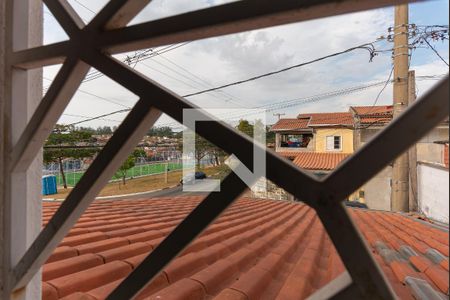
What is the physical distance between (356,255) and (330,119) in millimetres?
9196

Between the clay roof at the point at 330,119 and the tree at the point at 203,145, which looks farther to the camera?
the clay roof at the point at 330,119

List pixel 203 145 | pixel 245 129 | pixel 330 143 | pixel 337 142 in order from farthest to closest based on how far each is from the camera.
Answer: pixel 330 143
pixel 337 142
pixel 203 145
pixel 245 129

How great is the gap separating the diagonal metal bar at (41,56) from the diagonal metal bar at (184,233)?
60cm

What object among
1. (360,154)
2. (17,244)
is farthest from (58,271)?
(360,154)

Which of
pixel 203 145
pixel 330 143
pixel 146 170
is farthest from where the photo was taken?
pixel 146 170

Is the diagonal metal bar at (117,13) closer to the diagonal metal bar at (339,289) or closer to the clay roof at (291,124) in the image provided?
the diagonal metal bar at (339,289)

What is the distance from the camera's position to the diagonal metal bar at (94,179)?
0.67 metres

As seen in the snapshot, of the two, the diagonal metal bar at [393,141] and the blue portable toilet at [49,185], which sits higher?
the diagonal metal bar at [393,141]

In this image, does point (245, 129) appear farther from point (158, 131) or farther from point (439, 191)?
point (158, 131)

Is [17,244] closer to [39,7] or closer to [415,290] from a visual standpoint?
[39,7]

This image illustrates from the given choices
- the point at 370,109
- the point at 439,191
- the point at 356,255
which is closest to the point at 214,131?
the point at 356,255

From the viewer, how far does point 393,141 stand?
1.27 ft

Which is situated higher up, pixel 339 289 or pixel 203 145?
pixel 203 145

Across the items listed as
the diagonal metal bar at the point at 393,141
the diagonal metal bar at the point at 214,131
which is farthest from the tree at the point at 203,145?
the diagonal metal bar at the point at 393,141
